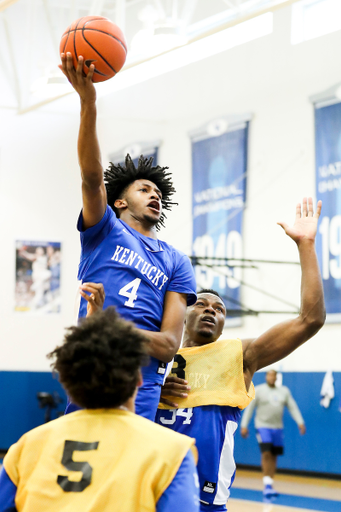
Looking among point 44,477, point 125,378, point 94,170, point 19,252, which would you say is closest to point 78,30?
point 94,170

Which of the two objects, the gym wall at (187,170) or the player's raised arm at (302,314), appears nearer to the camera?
the player's raised arm at (302,314)

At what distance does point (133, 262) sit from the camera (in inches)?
123

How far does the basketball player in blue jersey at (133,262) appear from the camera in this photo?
113 inches

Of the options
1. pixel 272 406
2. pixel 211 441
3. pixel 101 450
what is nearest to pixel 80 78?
pixel 101 450

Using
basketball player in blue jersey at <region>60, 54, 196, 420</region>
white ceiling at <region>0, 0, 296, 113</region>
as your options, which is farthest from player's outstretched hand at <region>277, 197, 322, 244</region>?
white ceiling at <region>0, 0, 296, 113</region>

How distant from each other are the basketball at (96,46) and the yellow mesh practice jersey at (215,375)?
1.56 meters

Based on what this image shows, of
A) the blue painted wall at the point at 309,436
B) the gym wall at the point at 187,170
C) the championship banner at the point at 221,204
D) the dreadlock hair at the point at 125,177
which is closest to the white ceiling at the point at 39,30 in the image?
the gym wall at the point at 187,170

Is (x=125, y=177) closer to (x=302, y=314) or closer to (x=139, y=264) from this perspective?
(x=139, y=264)

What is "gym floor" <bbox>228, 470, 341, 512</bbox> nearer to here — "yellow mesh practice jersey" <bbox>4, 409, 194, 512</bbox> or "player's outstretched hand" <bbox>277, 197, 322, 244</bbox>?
"player's outstretched hand" <bbox>277, 197, 322, 244</bbox>

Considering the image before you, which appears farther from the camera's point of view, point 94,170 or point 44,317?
point 44,317

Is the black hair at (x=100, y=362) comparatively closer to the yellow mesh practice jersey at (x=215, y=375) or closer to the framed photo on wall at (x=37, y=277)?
the yellow mesh practice jersey at (x=215, y=375)

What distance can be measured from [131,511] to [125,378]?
359mm

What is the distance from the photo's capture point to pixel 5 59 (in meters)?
14.5

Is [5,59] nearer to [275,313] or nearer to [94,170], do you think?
[275,313]
